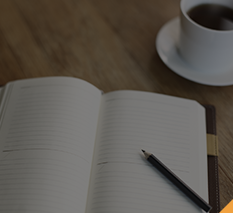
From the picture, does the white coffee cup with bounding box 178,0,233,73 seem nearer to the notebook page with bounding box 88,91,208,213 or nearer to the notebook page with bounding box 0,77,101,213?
the notebook page with bounding box 88,91,208,213

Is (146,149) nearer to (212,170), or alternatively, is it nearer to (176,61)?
(212,170)

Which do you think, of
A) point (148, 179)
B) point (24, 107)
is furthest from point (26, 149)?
point (148, 179)

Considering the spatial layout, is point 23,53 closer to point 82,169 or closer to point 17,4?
point 17,4

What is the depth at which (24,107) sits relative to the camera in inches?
19.5

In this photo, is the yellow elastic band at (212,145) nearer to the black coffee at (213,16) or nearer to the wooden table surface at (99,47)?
the wooden table surface at (99,47)

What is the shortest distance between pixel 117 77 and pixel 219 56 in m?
0.22

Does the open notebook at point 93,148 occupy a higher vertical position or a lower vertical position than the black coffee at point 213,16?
lower

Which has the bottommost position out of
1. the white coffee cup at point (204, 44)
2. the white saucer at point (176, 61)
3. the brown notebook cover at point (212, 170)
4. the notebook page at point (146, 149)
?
the brown notebook cover at point (212, 170)

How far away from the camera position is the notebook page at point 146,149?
0.41 metres

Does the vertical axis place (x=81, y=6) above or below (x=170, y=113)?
above

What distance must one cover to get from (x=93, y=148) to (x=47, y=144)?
0.27ft

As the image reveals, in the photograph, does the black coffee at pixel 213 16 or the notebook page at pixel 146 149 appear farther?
the black coffee at pixel 213 16

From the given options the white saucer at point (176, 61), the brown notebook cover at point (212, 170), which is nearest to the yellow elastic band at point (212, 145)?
the brown notebook cover at point (212, 170)

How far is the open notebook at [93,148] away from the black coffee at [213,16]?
16 cm
